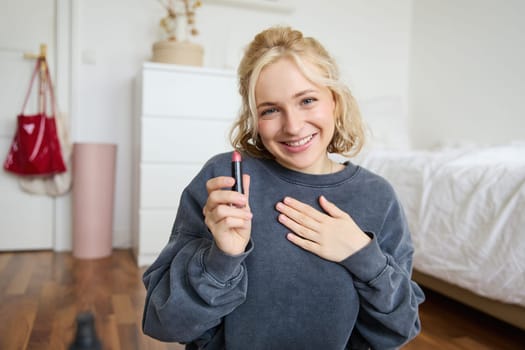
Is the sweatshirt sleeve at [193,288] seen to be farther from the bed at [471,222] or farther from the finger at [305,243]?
the bed at [471,222]

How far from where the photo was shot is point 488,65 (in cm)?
284

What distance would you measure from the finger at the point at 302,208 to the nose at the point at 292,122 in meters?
0.12

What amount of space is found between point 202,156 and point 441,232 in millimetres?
1243

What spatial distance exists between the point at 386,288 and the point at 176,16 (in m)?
2.18

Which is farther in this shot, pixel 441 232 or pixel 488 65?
pixel 488 65

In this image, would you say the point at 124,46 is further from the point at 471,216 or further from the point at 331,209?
the point at 331,209

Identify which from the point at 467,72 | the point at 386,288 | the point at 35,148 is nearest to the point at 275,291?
the point at 386,288

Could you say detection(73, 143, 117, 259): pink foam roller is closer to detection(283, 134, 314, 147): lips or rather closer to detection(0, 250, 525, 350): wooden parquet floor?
detection(0, 250, 525, 350): wooden parquet floor

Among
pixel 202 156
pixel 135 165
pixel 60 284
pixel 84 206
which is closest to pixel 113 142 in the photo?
pixel 135 165

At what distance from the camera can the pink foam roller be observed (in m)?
2.50

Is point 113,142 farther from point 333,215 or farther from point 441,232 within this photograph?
point 333,215

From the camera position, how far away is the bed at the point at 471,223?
4.81ft

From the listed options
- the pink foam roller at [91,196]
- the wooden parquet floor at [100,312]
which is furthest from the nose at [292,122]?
the pink foam roller at [91,196]

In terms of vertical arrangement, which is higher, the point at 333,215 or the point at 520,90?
the point at 520,90
